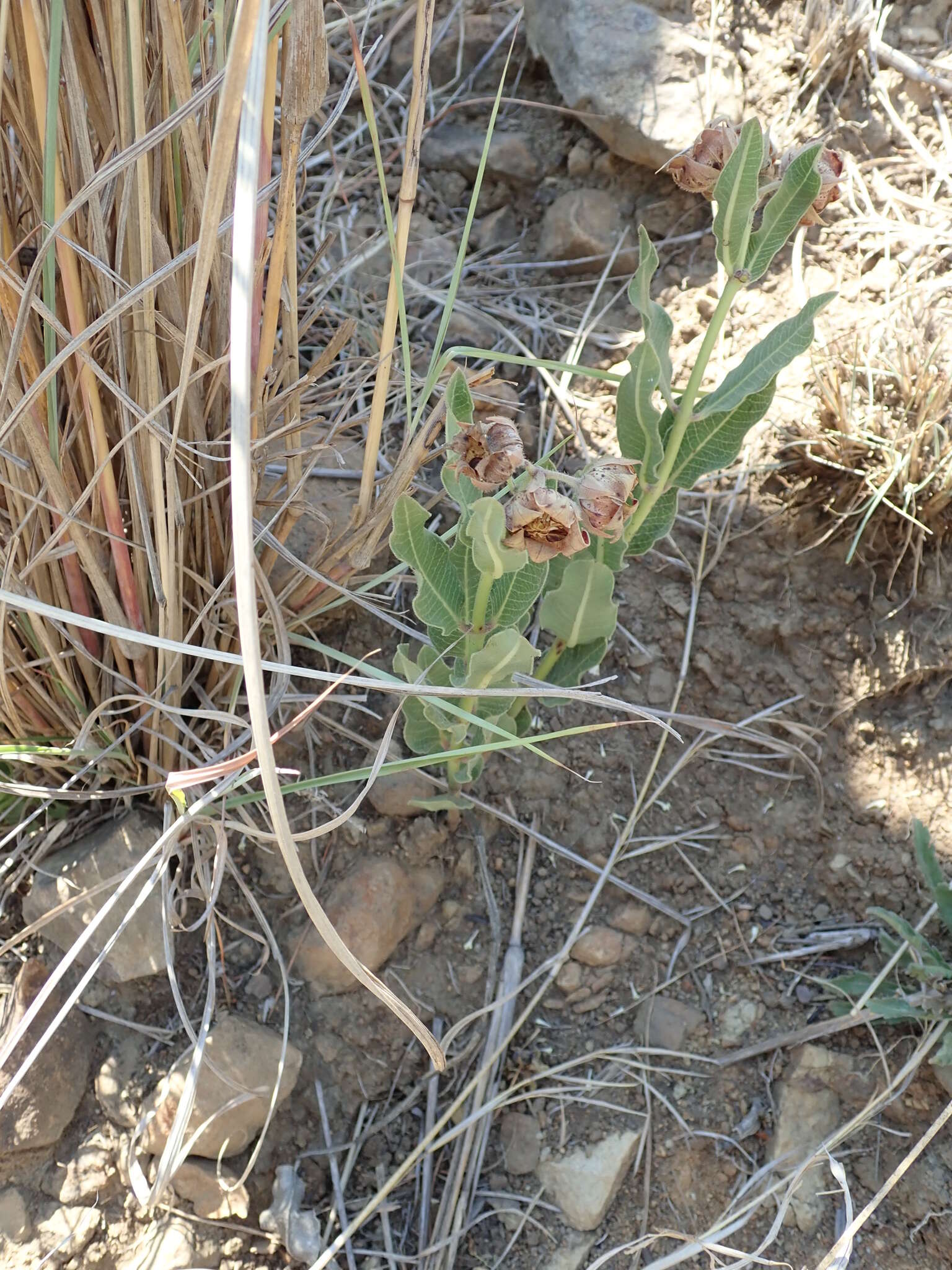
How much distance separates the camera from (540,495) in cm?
96

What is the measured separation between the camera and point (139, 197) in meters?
1.09

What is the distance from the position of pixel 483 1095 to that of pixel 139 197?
1230mm

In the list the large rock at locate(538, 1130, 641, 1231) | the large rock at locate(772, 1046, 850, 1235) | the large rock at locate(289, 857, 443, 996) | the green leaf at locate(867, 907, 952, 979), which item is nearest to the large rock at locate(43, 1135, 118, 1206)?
the large rock at locate(289, 857, 443, 996)

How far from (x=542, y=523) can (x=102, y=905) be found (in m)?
0.87

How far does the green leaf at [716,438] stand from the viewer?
1.22m

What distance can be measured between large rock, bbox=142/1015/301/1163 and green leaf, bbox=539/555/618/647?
2.28 feet

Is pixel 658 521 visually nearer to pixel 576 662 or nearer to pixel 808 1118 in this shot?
pixel 576 662

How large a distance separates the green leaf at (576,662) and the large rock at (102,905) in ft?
1.99

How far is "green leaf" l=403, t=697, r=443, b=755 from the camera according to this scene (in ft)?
4.39

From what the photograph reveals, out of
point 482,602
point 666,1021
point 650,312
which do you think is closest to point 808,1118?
point 666,1021

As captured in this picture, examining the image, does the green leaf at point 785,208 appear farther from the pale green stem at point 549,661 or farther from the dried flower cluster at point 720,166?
the pale green stem at point 549,661

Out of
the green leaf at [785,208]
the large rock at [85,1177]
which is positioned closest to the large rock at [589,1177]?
the large rock at [85,1177]

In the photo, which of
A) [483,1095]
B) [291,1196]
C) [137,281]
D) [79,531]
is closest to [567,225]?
[137,281]

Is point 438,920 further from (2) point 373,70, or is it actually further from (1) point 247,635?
(2) point 373,70
